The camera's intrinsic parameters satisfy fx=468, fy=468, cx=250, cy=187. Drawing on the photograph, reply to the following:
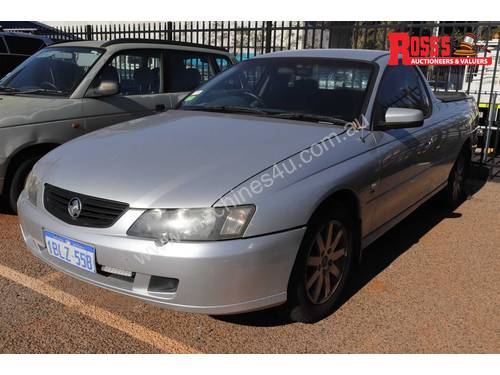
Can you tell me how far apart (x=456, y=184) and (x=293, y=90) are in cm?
271

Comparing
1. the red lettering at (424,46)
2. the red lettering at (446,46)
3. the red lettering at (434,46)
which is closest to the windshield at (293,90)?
the red lettering at (424,46)

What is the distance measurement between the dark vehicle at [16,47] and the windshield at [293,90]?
718 cm

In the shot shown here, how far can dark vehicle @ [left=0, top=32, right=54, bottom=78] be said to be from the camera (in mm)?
9484

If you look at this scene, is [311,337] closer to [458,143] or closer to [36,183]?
[36,183]

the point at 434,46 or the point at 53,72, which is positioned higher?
the point at 434,46

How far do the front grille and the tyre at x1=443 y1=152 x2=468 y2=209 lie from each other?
3898 millimetres

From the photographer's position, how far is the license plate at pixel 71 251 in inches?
96.6

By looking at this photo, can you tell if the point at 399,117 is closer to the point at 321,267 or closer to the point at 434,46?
the point at 321,267

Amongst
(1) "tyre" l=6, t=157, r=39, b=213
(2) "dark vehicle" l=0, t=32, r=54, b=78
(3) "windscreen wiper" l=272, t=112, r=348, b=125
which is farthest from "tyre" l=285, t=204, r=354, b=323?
(2) "dark vehicle" l=0, t=32, r=54, b=78

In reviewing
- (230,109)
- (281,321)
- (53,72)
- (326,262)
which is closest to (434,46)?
(230,109)

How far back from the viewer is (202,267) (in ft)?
7.36

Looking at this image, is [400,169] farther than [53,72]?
No

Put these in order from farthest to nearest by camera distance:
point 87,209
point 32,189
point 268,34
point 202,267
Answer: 1. point 268,34
2. point 32,189
3. point 87,209
4. point 202,267

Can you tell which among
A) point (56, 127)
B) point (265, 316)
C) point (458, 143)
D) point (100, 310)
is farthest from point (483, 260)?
point (56, 127)
